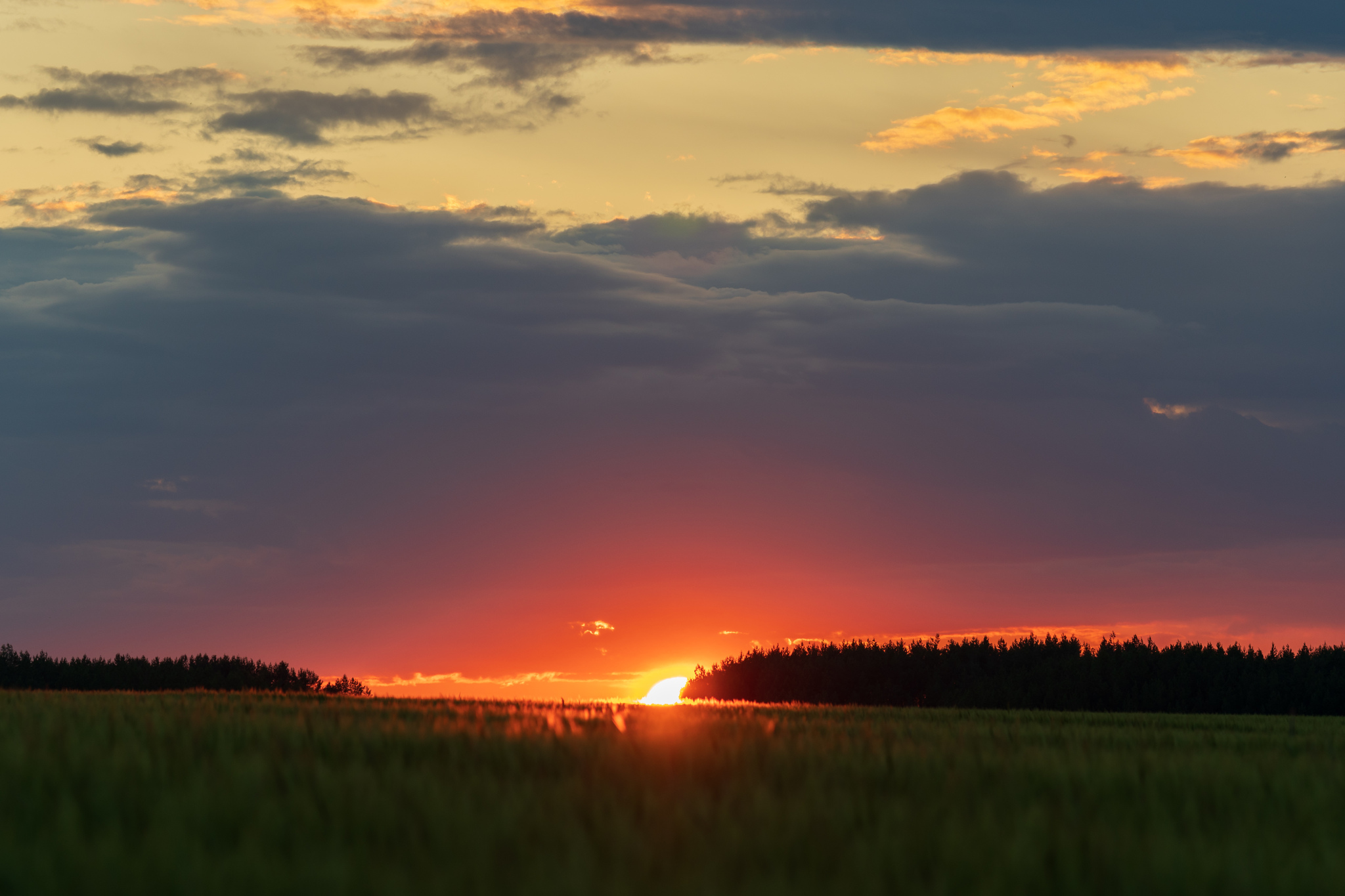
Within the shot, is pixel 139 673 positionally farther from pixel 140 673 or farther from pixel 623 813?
pixel 623 813

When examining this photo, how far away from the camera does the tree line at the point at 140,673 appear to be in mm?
43688

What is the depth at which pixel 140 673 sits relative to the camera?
4438cm

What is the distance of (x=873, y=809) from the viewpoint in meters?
7.95

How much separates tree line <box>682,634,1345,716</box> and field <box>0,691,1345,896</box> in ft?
157

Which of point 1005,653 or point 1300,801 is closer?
point 1300,801

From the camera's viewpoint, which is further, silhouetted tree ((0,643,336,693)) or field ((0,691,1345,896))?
silhouetted tree ((0,643,336,693))

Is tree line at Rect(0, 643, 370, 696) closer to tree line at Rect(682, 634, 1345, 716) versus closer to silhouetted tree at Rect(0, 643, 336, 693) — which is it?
silhouetted tree at Rect(0, 643, 336, 693)

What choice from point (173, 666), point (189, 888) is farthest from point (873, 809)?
point (173, 666)

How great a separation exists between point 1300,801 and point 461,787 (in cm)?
659

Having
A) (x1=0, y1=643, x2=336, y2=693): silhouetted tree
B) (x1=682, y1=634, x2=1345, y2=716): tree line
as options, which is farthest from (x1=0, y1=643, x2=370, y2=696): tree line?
(x1=682, y1=634, x2=1345, y2=716): tree line

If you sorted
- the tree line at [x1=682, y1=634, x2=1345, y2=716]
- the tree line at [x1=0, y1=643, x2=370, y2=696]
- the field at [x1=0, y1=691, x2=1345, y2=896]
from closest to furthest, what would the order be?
the field at [x1=0, y1=691, x2=1345, y2=896], the tree line at [x1=0, y1=643, x2=370, y2=696], the tree line at [x1=682, y1=634, x2=1345, y2=716]

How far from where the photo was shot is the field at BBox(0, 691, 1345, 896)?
588 centimetres

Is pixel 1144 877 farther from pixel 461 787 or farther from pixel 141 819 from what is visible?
pixel 141 819

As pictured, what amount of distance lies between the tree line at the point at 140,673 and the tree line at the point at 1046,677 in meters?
25.9
